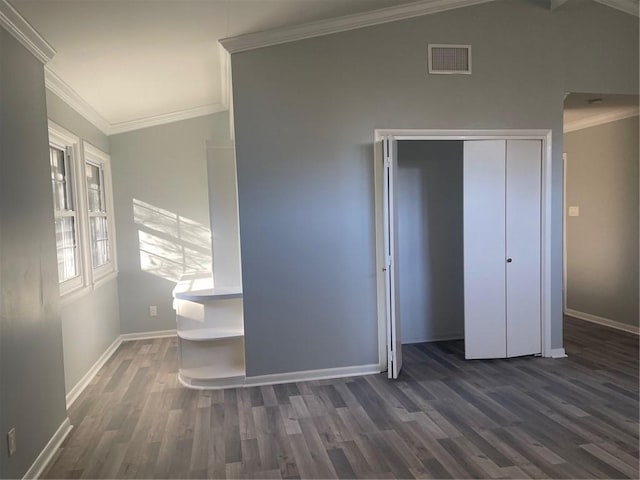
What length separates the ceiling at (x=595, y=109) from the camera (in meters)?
4.43

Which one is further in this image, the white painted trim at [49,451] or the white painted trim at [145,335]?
the white painted trim at [145,335]

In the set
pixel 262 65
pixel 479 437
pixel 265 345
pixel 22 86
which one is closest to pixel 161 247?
pixel 265 345

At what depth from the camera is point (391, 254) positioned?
3.71 meters

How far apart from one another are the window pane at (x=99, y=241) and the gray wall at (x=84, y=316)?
0.24 meters

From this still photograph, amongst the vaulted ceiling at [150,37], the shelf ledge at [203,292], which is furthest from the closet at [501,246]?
the shelf ledge at [203,292]

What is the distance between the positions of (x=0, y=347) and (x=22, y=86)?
140cm

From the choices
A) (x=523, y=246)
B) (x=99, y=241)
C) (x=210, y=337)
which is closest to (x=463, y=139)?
(x=523, y=246)

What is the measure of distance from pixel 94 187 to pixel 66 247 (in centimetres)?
108

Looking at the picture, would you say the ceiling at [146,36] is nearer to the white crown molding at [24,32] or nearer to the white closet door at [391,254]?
the white crown molding at [24,32]

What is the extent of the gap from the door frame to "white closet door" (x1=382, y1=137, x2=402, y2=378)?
15 cm

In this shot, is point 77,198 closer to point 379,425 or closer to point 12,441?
point 12,441

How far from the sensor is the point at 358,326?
393 centimetres

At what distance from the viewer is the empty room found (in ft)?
8.81

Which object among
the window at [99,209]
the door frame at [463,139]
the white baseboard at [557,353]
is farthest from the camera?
the window at [99,209]
